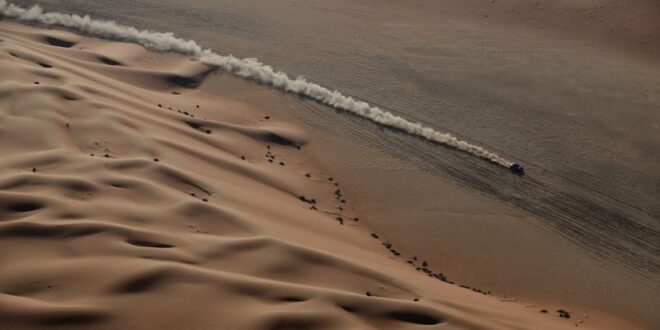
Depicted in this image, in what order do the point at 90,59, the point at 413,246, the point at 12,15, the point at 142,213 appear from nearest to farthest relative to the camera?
the point at 142,213
the point at 413,246
the point at 90,59
the point at 12,15

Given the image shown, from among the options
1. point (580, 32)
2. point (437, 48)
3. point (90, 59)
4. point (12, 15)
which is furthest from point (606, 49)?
point (12, 15)

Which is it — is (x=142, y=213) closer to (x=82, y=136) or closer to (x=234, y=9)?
(x=82, y=136)

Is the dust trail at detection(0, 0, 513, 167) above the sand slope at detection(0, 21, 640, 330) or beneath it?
above

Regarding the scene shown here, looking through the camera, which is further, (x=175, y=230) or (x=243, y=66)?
(x=243, y=66)

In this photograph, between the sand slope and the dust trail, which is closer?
the sand slope
